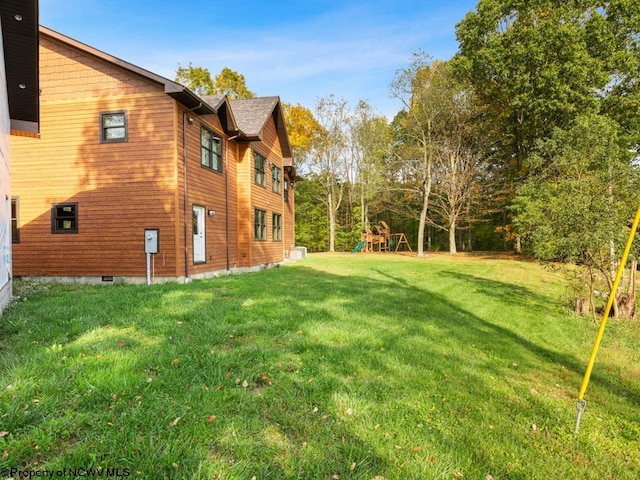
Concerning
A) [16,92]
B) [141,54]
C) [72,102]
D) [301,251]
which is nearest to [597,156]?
[16,92]

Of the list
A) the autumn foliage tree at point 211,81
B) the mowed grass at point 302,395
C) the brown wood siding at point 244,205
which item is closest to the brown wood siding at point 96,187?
the brown wood siding at point 244,205

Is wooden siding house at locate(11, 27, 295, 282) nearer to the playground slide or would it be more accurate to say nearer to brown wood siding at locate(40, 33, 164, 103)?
brown wood siding at locate(40, 33, 164, 103)

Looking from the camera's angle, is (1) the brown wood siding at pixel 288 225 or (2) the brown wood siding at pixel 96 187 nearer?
(2) the brown wood siding at pixel 96 187

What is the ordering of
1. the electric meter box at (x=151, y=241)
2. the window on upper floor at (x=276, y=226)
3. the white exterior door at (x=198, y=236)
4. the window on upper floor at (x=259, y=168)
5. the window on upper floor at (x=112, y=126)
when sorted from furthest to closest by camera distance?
the window on upper floor at (x=276, y=226)
the window on upper floor at (x=259, y=168)
the white exterior door at (x=198, y=236)
the window on upper floor at (x=112, y=126)
the electric meter box at (x=151, y=241)

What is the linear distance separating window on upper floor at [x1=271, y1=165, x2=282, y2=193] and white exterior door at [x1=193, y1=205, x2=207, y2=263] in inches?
226

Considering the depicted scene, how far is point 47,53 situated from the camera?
10086 mm

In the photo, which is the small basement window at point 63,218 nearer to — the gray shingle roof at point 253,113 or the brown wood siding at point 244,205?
→ the brown wood siding at point 244,205

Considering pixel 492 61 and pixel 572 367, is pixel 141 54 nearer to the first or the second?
pixel 492 61

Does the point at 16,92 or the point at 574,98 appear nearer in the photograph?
the point at 16,92

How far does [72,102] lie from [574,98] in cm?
2182

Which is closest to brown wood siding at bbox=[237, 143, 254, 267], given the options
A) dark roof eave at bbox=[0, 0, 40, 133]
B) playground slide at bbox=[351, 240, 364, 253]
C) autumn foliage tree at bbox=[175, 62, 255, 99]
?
dark roof eave at bbox=[0, 0, 40, 133]

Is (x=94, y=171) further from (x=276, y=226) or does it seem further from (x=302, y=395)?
(x=302, y=395)

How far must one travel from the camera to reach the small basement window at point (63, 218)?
33.3 ft

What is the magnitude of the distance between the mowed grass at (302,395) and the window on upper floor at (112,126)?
565 centimetres
